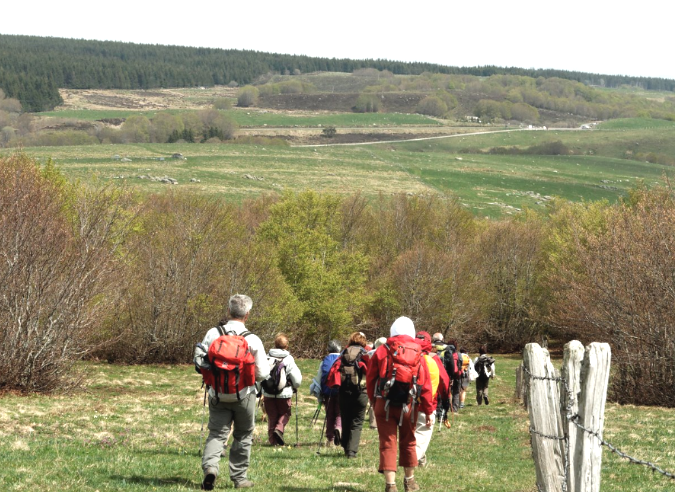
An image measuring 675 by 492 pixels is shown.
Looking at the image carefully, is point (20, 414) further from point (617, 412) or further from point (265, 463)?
point (617, 412)

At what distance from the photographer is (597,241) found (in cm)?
3191

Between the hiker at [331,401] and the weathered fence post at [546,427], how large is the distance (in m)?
6.41

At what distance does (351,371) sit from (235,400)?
4.37 m

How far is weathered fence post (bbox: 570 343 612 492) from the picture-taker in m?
7.62

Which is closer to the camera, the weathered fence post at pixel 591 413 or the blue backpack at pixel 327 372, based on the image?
the weathered fence post at pixel 591 413

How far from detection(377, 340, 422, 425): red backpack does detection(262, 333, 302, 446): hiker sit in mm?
3133

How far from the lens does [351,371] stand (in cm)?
1411

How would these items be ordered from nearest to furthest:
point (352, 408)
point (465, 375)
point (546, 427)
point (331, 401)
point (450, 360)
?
point (546, 427) < point (352, 408) < point (331, 401) < point (450, 360) < point (465, 375)

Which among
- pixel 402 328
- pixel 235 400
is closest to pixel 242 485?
pixel 235 400

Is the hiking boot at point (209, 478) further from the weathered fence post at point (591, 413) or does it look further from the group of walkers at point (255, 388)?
the weathered fence post at point (591, 413)

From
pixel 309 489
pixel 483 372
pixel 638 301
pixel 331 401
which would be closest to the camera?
pixel 309 489

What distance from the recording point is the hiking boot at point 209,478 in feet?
33.1

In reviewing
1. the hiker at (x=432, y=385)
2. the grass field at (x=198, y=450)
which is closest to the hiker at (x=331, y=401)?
the grass field at (x=198, y=450)

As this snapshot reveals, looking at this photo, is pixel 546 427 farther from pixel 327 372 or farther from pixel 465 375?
pixel 465 375
